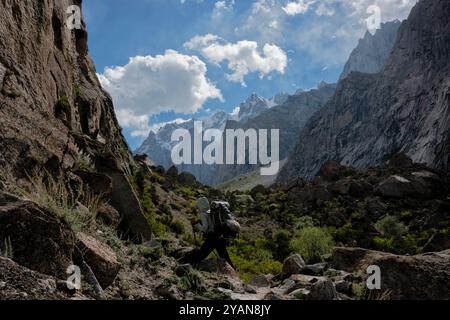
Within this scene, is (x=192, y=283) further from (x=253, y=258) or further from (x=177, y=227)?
(x=253, y=258)

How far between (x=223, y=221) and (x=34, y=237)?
21.9 feet

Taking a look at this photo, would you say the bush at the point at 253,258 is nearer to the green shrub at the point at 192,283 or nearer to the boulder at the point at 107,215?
the boulder at the point at 107,215

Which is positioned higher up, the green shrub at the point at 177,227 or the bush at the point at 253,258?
the green shrub at the point at 177,227

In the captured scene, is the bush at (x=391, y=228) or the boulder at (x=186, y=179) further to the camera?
the boulder at (x=186, y=179)

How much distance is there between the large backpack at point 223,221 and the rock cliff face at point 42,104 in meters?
2.50

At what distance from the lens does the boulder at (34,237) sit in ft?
16.6

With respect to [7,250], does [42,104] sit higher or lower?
higher

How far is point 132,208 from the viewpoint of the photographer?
512 inches

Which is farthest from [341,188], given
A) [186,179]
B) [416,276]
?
[416,276]

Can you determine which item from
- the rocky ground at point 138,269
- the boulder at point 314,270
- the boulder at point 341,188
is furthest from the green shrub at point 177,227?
the boulder at point 341,188

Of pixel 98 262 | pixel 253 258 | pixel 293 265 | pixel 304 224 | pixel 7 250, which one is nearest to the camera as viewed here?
pixel 7 250

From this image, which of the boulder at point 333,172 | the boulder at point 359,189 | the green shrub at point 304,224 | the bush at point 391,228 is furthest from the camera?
the boulder at point 333,172

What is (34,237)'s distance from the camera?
205 inches
